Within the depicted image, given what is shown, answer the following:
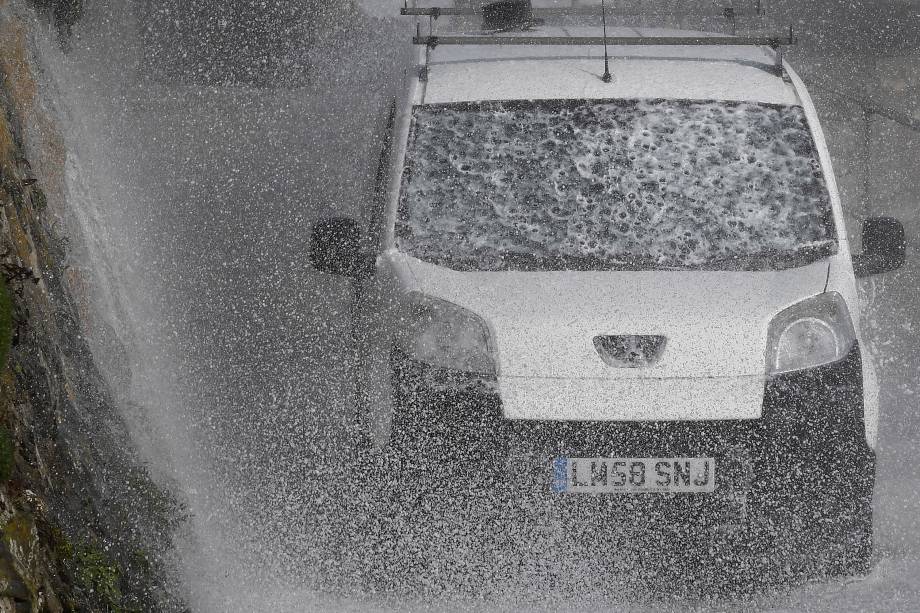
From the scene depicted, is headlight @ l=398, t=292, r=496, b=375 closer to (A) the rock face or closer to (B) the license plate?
(B) the license plate

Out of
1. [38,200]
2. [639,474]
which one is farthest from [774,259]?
[38,200]

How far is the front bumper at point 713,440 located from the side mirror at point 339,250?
562 millimetres

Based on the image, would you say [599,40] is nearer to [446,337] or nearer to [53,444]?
[446,337]

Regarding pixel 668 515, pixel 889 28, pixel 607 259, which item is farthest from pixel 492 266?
pixel 889 28

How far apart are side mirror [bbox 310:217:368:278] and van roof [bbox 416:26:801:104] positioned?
2.65 ft

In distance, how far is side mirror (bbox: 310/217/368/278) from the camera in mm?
4484

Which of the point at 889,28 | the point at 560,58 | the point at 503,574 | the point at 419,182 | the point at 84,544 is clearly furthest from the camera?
the point at 889,28

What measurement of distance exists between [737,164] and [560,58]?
981mm

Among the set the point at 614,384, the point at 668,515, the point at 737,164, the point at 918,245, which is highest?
the point at 737,164

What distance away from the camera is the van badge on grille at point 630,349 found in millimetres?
4023

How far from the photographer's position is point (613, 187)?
4672 mm

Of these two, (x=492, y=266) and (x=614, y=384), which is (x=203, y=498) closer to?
(x=492, y=266)

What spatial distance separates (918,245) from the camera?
747 cm

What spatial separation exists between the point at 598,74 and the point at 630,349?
1552 millimetres
